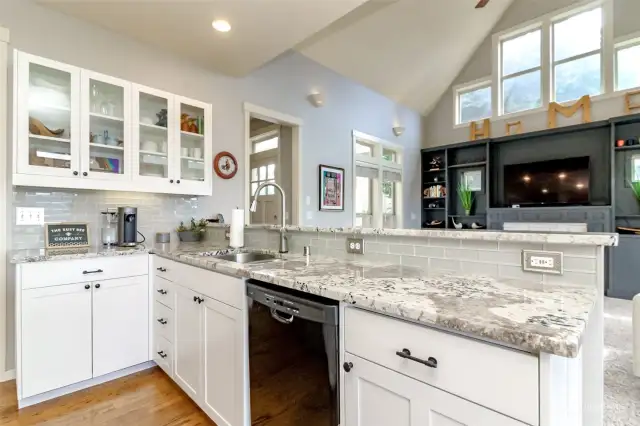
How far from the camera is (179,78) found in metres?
2.99

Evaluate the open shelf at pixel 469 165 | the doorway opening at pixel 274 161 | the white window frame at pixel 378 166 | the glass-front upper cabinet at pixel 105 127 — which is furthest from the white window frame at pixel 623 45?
the glass-front upper cabinet at pixel 105 127

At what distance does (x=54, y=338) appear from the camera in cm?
187

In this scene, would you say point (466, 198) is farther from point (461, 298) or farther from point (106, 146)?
point (106, 146)

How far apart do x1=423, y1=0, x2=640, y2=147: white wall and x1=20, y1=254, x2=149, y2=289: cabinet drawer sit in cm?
607

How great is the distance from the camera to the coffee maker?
2.47 metres

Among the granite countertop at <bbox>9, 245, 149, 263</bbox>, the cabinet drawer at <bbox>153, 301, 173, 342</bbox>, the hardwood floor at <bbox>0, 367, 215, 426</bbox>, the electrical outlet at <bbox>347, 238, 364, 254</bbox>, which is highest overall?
the electrical outlet at <bbox>347, 238, 364, 254</bbox>

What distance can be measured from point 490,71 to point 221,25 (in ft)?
17.9

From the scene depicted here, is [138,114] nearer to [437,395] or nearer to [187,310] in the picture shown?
[187,310]

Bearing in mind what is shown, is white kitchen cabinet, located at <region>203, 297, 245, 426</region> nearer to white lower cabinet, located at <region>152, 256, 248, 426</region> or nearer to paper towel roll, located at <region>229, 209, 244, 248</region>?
white lower cabinet, located at <region>152, 256, 248, 426</region>

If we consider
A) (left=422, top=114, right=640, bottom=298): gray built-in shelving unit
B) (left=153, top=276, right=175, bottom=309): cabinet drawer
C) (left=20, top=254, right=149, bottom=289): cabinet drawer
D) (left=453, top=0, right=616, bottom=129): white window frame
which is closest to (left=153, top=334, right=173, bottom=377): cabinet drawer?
(left=153, top=276, right=175, bottom=309): cabinet drawer

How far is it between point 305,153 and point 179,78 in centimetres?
176

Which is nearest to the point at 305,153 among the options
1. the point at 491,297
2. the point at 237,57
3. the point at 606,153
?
the point at 237,57

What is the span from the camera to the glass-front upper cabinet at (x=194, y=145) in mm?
2711

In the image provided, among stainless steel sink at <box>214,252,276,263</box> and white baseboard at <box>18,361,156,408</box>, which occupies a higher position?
stainless steel sink at <box>214,252,276,263</box>
